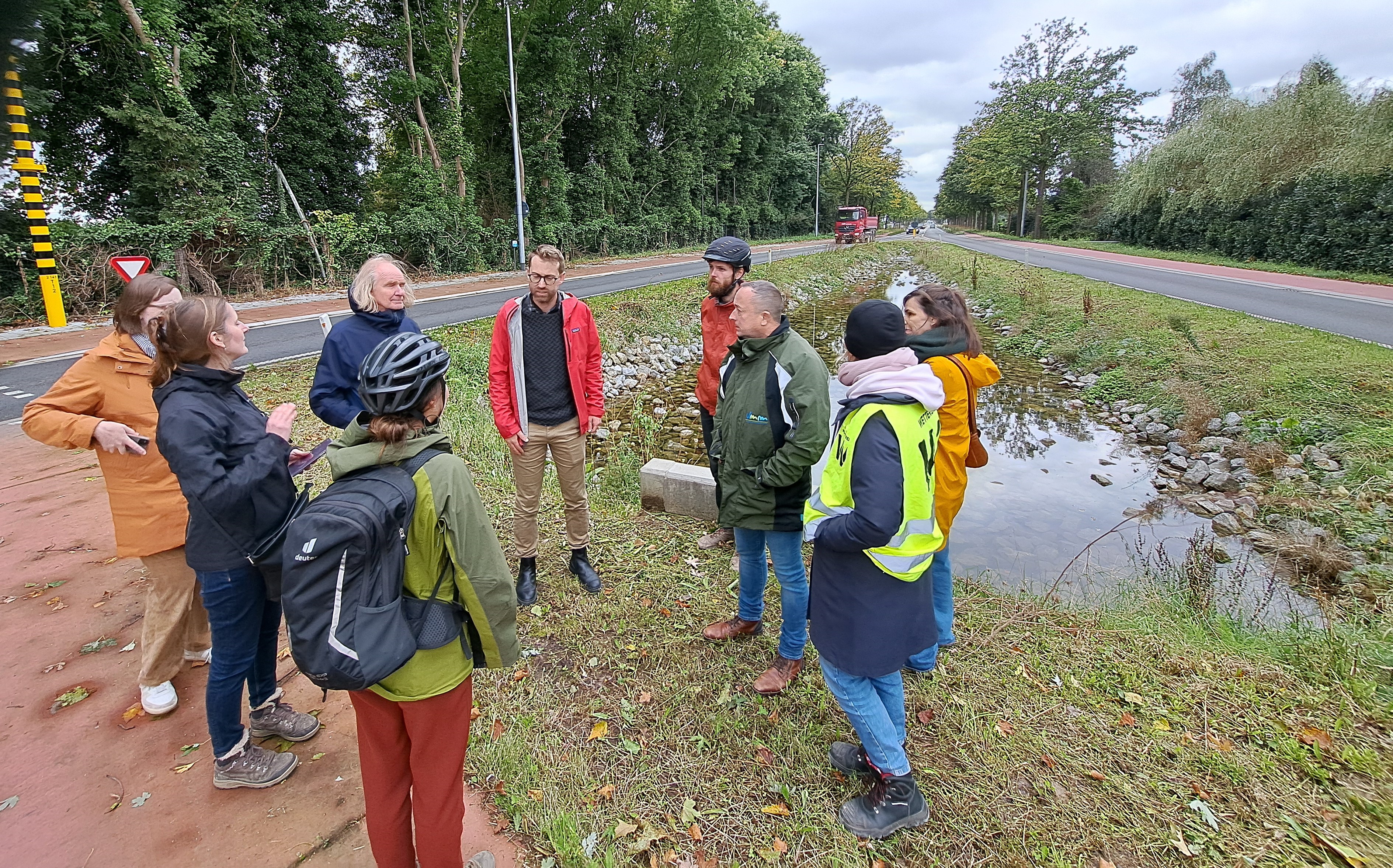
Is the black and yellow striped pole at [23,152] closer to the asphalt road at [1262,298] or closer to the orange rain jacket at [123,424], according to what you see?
the orange rain jacket at [123,424]

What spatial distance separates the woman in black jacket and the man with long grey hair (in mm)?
637

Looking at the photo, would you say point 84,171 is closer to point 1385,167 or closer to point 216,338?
point 216,338

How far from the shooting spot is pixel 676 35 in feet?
103

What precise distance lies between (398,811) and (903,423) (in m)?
2.30

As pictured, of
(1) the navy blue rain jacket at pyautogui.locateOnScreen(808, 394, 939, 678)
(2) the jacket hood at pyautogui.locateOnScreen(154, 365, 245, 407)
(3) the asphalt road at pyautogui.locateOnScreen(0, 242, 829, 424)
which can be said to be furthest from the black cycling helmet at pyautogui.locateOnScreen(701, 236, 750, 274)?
(3) the asphalt road at pyautogui.locateOnScreen(0, 242, 829, 424)

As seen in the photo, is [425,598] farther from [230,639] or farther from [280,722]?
[280,722]

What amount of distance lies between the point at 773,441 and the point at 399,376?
6.00 feet

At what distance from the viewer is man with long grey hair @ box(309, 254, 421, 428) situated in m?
3.37

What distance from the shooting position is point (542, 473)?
4.22 meters

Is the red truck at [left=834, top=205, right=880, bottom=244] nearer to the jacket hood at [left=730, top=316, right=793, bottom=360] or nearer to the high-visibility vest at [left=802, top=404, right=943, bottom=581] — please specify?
the jacket hood at [left=730, top=316, right=793, bottom=360]

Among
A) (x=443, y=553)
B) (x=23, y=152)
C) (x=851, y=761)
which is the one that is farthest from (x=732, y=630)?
(x=23, y=152)

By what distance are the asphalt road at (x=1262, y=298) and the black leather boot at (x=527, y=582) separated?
12.6 meters

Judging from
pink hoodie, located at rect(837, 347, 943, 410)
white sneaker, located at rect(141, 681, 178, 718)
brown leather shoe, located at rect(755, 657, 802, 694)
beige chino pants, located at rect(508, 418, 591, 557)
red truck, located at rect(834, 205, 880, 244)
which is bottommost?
brown leather shoe, located at rect(755, 657, 802, 694)

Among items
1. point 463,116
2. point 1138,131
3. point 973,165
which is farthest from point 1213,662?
point 973,165
